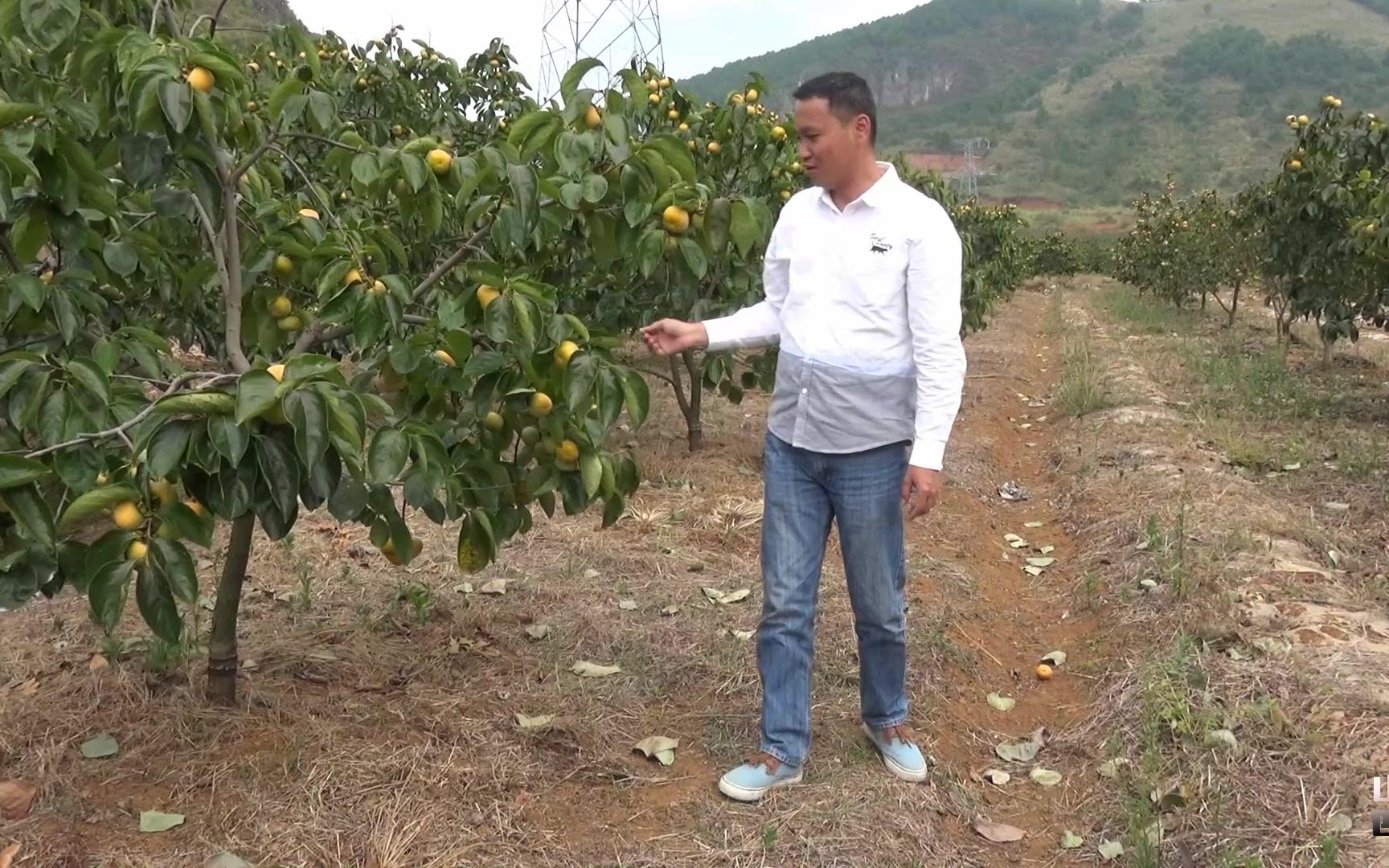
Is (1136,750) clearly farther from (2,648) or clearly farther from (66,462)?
(2,648)

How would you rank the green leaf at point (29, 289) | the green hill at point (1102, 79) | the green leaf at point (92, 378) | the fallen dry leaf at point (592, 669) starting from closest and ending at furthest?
the green leaf at point (92, 378), the green leaf at point (29, 289), the fallen dry leaf at point (592, 669), the green hill at point (1102, 79)

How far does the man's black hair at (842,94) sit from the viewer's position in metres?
2.38

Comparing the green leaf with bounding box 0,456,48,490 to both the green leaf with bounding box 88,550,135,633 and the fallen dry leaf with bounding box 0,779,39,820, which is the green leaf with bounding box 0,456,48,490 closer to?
the green leaf with bounding box 88,550,135,633

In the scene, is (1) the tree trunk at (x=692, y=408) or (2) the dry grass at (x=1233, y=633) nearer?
(2) the dry grass at (x=1233, y=633)

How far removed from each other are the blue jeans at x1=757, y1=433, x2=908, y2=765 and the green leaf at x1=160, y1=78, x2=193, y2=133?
1437 mm

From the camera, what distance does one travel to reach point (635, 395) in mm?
2146

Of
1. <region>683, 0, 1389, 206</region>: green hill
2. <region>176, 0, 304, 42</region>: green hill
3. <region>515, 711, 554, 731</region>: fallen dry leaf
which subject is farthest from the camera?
<region>683, 0, 1389, 206</region>: green hill

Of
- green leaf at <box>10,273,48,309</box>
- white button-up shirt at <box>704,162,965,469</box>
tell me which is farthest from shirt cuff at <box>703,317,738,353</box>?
green leaf at <box>10,273,48,309</box>

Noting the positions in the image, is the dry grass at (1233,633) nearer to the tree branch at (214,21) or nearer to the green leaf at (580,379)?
the green leaf at (580,379)

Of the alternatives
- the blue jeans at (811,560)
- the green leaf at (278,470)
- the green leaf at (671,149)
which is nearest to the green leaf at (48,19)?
the green leaf at (278,470)

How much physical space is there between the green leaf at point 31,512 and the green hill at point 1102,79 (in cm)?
6680

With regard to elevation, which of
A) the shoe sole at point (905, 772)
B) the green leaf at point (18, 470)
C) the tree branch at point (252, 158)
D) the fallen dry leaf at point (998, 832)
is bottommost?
the fallen dry leaf at point (998, 832)

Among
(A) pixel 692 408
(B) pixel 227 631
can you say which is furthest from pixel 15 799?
(A) pixel 692 408

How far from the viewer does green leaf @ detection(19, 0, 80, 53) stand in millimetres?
1862
